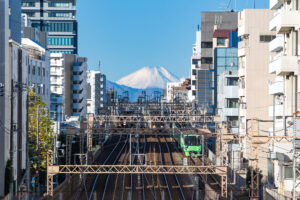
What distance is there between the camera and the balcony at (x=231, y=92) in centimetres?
4953

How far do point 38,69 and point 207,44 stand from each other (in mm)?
37902

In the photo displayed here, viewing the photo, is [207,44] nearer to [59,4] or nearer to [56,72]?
[56,72]

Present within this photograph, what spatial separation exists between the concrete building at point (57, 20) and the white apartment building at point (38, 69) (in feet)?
154

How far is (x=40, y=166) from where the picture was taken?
1484 inches

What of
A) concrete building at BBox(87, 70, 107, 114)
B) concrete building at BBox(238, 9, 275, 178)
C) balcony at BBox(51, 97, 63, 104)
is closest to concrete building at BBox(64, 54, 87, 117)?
balcony at BBox(51, 97, 63, 104)

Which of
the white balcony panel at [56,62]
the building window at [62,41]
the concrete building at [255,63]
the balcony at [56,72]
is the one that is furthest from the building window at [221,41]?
the building window at [62,41]

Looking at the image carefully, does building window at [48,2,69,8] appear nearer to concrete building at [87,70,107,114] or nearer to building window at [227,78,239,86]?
concrete building at [87,70,107,114]

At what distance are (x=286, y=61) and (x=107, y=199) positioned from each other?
48.5 ft

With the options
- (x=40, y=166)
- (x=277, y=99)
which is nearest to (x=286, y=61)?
(x=277, y=99)

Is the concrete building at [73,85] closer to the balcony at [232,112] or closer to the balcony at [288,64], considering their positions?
the balcony at [232,112]

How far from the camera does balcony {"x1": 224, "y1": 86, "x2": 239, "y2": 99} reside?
49531mm

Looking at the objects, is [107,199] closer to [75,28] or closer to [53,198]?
[53,198]

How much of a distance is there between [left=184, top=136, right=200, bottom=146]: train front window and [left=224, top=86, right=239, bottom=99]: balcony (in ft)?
20.9

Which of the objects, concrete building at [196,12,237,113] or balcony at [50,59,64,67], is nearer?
balcony at [50,59,64,67]
